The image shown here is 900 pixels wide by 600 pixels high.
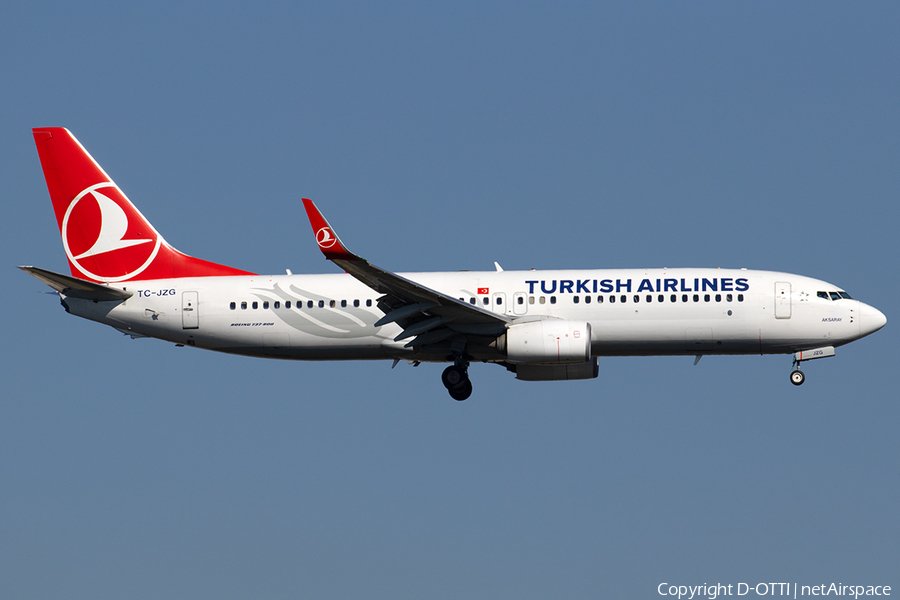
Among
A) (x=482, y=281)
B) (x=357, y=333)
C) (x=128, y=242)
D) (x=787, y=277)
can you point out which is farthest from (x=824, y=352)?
(x=128, y=242)

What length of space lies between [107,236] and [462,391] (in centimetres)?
1480

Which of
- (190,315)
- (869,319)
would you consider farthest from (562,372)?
(190,315)

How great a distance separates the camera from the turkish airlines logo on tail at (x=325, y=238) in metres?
32.1

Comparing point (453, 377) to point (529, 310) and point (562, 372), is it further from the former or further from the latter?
point (562, 372)

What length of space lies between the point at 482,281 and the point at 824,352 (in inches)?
470

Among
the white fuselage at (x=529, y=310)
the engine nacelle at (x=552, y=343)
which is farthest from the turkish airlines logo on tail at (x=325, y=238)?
the engine nacelle at (x=552, y=343)

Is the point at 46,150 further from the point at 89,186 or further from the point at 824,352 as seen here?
the point at 824,352

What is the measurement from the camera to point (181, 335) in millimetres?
39844

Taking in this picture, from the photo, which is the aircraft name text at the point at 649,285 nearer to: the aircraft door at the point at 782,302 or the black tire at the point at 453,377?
the aircraft door at the point at 782,302

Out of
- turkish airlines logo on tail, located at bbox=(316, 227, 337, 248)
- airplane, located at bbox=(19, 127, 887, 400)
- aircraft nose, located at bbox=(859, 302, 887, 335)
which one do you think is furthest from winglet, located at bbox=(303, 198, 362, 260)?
aircraft nose, located at bbox=(859, 302, 887, 335)

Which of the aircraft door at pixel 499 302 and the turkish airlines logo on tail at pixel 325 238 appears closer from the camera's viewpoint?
the turkish airlines logo on tail at pixel 325 238

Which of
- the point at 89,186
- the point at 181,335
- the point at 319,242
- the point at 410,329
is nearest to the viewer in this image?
the point at 319,242

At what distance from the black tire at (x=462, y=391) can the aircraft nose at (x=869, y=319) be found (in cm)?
1354

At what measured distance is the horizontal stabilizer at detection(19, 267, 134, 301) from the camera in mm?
37344
